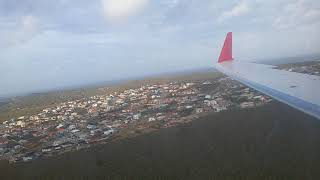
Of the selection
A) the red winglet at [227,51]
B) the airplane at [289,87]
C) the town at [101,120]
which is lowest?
the town at [101,120]

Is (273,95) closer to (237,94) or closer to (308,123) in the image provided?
(308,123)

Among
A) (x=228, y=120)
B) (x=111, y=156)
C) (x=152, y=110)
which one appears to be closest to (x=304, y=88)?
(x=111, y=156)

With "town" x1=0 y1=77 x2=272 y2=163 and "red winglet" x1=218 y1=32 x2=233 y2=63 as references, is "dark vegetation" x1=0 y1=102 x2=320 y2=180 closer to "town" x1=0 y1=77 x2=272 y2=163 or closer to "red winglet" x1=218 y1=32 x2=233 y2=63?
"town" x1=0 y1=77 x2=272 y2=163

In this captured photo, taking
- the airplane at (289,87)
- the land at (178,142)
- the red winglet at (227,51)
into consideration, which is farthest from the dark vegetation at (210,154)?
the airplane at (289,87)

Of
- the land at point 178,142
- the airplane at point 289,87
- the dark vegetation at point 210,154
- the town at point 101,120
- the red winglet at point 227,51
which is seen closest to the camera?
the airplane at point 289,87

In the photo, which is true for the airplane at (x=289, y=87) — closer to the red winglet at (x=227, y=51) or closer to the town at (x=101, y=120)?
the red winglet at (x=227, y=51)

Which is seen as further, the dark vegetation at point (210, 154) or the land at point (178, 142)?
the land at point (178, 142)

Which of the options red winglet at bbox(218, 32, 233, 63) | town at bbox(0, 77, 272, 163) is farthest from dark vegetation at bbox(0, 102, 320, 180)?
red winglet at bbox(218, 32, 233, 63)

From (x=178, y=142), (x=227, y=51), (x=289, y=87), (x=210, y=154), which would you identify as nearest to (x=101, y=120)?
(x=178, y=142)
